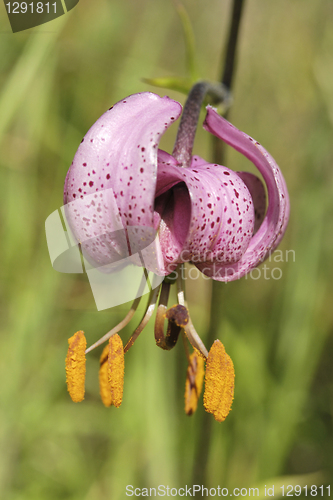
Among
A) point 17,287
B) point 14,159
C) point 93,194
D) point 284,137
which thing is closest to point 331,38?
point 284,137

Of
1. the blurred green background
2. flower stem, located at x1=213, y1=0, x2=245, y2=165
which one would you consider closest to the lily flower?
flower stem, located at x1=213, y1=0, x2=245, y2=165

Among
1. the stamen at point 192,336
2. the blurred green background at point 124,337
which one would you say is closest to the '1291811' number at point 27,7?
the blurred green background at point 124,337

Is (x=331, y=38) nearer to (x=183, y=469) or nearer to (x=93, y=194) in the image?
(x=93, y=194)

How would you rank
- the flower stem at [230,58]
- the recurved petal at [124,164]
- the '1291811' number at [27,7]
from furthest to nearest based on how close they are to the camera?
1. the '1291811' number at [27,7]
2. the flower stem at [230,58]
3. the recurved petal at [124,164]

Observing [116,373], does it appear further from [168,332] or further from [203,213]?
[203,213]

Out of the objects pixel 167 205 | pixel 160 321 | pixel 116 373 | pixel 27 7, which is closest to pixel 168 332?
pixel 160 321

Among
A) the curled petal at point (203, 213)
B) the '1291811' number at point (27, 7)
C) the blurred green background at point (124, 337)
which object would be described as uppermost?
the '1291811' number at point (27, 7)

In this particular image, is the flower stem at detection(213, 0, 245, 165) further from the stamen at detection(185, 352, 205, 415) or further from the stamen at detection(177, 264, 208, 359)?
the stamen at detection(185, 352, 205, 415)

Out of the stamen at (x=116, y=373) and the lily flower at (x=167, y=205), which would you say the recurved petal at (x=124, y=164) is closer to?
the lily flower at (x=167, y=205)
